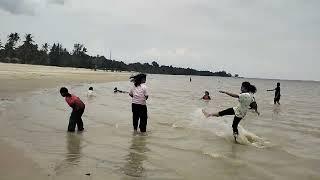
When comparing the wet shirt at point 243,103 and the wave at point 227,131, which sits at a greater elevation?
the wet shirt at point 243,103

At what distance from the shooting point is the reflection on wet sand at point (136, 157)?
22.4ft

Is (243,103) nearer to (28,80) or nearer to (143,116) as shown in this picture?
(143,116)

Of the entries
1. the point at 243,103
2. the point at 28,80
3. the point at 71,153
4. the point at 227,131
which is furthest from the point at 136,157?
the point at 28,80

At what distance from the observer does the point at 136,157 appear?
8117mm

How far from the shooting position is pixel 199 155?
884 cm

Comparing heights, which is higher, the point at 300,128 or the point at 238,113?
the point at 238,113

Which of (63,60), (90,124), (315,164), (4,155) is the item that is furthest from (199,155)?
(63,60)

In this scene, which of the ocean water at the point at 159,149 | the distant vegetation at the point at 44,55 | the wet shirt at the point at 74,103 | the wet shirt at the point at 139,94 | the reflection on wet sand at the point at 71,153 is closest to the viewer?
the reflection on wet sand at the point at 71,153

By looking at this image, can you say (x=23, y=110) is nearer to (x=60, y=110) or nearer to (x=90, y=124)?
(x=60, y=110)

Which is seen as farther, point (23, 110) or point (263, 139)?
point (23, 110)

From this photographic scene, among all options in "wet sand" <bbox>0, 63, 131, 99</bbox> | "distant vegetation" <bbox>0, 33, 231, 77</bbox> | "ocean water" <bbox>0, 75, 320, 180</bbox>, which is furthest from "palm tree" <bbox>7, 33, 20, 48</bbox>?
"ocean water" <bbox>0, 75, 320, 180</bbox>

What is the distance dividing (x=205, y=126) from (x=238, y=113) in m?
3.51

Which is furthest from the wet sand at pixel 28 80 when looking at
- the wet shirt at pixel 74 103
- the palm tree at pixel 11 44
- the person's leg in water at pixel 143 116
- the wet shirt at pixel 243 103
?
the palm tree at pixel 11 44

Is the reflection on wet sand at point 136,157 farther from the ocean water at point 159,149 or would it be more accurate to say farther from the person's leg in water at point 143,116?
the person's leg in water at point 143,116
